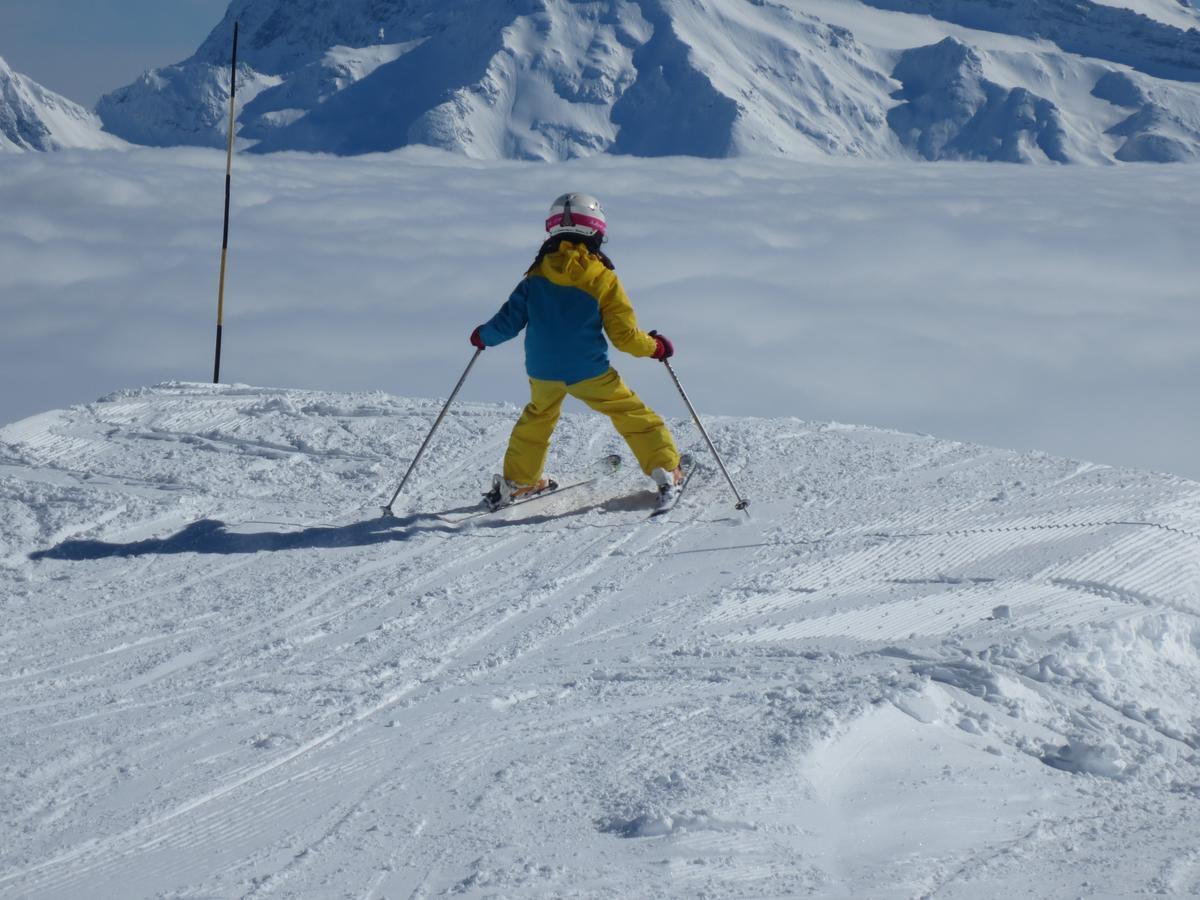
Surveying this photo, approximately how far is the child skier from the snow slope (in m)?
0.47

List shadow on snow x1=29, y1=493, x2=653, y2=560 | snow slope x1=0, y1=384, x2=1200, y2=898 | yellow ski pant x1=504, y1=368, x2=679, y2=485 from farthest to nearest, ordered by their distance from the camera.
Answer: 1. yellow ski pant x1=504, y1=368, x2=679, y2=485
2. shadow on snow x1=29, y1=493, x2=653, y2=560
3. snow slope x1=0, y1=384, x2=1200, y2=898

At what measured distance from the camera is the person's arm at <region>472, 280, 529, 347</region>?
21.2 feet

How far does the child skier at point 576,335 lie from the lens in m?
6.31

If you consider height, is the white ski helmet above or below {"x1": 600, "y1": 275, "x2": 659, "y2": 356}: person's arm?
above

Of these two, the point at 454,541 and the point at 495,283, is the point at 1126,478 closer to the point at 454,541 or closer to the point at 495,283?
the point at 454,541

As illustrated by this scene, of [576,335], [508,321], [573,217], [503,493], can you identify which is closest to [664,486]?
[503,493]

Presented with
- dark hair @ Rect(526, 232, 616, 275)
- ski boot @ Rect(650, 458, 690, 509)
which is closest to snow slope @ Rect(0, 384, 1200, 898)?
ski boot @ Rect(650, 458, 690, 509)

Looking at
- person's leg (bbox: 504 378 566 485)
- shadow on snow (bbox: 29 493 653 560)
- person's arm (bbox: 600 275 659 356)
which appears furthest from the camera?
person's leg (bbox: 504 378 566 485)

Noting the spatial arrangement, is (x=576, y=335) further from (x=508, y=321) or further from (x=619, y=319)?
(x=508, y=321)

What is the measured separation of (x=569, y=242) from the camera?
20.9 ft

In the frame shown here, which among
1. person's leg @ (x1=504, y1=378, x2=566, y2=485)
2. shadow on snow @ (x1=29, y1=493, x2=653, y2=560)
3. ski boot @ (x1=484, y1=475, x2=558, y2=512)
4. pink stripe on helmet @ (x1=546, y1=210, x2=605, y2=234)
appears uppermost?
pink stripe on helmet @ (x1=546, y1=210, x2=605, y2=234)

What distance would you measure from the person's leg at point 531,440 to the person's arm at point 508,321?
1.04ft

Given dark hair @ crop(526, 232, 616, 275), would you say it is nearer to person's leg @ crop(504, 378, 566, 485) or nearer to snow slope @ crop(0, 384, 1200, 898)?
person's leg @ crop(504, 378, 566, 485)

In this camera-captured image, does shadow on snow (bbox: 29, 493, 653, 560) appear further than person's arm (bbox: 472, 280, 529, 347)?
No
